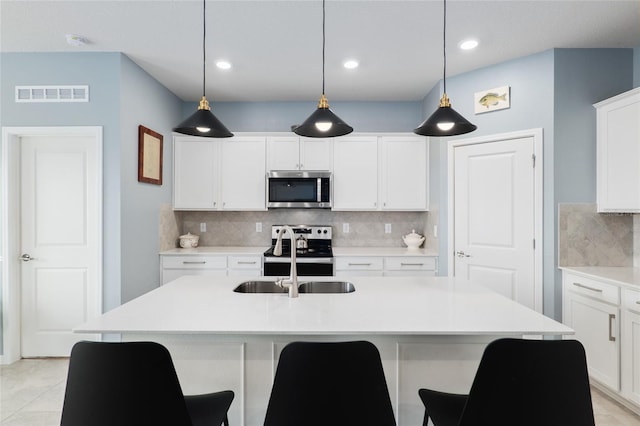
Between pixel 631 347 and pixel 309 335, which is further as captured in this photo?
pixel 631 347

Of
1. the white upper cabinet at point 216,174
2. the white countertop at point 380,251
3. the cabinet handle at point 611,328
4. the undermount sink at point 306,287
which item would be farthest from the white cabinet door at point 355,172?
the cabinet handle at point 611,328

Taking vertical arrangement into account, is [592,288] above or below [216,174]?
below

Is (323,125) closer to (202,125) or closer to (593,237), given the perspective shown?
(202,125)

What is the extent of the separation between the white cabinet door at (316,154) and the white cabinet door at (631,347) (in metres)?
2.84

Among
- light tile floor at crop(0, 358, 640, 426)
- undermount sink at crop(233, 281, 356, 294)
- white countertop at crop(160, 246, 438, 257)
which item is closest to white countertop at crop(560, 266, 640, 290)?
light tile floor at crop(0, 358, 640, 426)

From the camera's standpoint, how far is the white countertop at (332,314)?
141 centimetres

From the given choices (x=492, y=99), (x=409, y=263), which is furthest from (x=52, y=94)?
(x=492, y=99)

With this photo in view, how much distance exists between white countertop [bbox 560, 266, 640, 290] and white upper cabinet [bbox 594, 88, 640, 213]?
0.47 metres

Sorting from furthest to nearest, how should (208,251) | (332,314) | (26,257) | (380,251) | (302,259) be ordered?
(380,251) < (208,251) < (302,259) < (26,257) < (332,314)

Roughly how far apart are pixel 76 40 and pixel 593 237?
451 cm

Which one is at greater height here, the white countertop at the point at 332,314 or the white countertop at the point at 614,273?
the white countertop at the point at 614,273

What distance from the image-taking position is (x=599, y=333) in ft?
8.24

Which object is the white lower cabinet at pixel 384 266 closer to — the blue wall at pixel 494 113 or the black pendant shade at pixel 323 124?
the blue wall at pixel 494 113

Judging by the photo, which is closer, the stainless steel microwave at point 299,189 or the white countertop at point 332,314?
the white countertop at point 332,314
